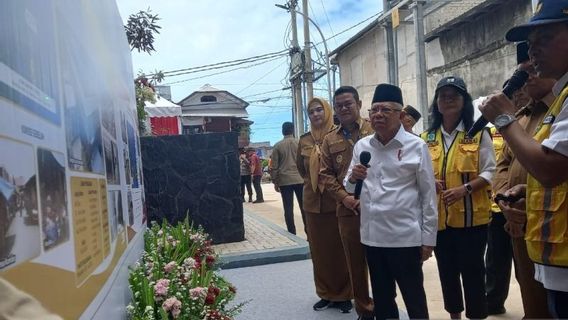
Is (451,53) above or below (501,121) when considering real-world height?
above

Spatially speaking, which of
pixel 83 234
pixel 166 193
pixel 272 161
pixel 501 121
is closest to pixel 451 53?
pixel 272 161

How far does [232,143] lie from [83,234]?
16.9 ft

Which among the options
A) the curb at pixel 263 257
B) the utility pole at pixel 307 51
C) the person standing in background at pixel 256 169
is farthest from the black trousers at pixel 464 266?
the utility pole at pixel 307 51

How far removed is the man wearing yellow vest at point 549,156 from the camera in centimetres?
160

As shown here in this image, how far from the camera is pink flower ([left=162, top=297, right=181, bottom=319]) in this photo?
2453 millimetres

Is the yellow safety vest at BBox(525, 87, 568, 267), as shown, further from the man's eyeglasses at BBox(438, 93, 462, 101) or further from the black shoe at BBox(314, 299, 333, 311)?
the black shoe at BBox(314, 299, 333, 311)

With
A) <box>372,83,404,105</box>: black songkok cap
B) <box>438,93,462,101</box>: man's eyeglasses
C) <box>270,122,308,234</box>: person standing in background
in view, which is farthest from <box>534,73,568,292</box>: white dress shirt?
<box>270,122,308,234</box>: person standing in background

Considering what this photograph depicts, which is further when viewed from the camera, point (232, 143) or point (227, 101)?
point (227, 101)

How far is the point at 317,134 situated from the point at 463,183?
5.11 feet

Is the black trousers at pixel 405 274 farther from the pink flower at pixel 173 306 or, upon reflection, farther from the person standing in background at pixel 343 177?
the pink flower at pixel 173 306

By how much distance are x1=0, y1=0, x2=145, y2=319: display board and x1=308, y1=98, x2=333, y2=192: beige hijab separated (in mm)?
1918

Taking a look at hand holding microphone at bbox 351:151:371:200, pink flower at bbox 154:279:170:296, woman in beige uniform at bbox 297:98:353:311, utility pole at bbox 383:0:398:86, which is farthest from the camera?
utility pole at bbox 383:0:398:86

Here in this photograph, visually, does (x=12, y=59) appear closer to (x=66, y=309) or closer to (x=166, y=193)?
(x=66, y=309)

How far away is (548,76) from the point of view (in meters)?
1.74
